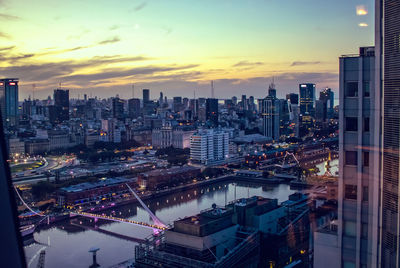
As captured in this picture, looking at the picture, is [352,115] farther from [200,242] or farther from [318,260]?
[200,242]

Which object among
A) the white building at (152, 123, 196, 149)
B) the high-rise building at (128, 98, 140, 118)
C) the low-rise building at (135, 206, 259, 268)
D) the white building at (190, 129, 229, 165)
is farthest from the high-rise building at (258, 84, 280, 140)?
the low-rise building at (135, 206, 259, 268)

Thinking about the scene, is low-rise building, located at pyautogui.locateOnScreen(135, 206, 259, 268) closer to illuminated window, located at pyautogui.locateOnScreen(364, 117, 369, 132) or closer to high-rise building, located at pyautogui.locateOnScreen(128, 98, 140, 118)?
illuminated window, located at pyautogui.locateOnScreen(364, 117, 369, 132)

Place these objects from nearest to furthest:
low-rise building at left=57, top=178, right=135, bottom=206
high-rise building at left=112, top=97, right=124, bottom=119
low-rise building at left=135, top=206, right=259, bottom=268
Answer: low-rise building at left=135, top=206, right=259, bottom=268 → low-rise building at left=57, top=178, right=135, bottom=206 → high-rise building at left=112, top=97, right=124, bottom=119

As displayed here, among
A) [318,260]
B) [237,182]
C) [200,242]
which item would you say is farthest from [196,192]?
[318,260]

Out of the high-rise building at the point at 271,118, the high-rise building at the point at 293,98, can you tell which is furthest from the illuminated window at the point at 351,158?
the high-rise building at the point at 293,98

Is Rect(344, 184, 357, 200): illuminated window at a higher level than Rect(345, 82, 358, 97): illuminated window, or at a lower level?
lower

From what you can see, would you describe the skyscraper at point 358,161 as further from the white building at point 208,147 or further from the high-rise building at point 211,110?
the high-rise building at point 211,110


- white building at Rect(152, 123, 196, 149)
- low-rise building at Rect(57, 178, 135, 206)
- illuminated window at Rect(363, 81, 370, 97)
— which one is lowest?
low-rise building at Rect(57, 178, 135, 206)

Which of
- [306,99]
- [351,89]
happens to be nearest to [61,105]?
[306,99]
